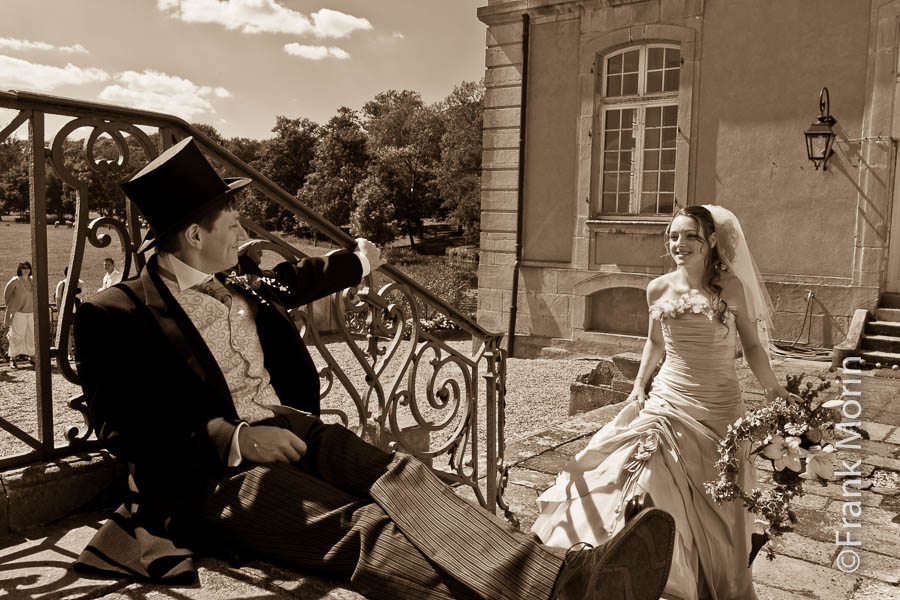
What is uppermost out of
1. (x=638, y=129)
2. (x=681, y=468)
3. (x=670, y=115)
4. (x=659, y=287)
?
(x=670, y=115)

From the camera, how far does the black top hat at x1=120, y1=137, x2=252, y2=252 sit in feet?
7.65

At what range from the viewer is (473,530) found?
205 centimetres

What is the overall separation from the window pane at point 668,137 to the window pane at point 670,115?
75mm

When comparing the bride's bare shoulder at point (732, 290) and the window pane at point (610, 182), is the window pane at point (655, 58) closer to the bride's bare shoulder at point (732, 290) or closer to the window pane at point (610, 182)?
the window pane at point (610, 182)

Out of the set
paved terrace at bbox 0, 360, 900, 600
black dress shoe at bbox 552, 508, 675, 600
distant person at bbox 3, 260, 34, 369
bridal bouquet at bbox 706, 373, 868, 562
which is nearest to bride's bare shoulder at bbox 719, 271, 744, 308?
bridal bouquet at bbox 706, 373, 868, 562

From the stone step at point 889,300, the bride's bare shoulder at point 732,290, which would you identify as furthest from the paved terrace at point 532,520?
the stone step at point 889,300

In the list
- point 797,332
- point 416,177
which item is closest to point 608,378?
point 797,332

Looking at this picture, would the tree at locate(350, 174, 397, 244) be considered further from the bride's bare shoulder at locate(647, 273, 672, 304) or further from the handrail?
the handrail

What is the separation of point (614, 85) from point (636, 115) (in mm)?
617

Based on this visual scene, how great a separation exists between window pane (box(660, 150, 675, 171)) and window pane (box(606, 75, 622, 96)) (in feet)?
4.02

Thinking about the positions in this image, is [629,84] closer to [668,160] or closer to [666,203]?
[668,160]

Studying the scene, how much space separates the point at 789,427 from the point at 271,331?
6.26ft

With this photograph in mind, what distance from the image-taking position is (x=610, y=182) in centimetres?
1241

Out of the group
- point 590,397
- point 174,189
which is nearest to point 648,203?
point 590,397
